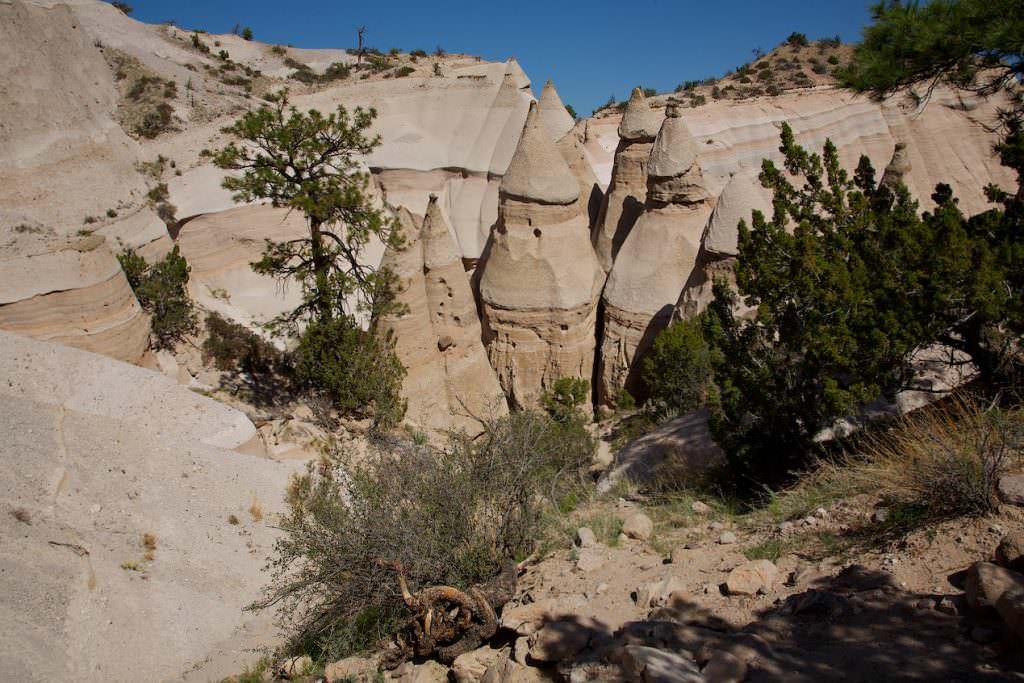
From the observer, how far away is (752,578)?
12.8 feet

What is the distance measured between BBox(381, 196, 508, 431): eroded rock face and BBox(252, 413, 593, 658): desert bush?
4298 millimetres

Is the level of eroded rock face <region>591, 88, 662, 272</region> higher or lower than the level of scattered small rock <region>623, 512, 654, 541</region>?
higher

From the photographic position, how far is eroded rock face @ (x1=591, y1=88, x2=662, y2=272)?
14383 millimetres

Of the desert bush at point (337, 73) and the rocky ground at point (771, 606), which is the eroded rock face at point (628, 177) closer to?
the rocky ground at point (771, 606)

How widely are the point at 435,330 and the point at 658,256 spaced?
14.4 feet

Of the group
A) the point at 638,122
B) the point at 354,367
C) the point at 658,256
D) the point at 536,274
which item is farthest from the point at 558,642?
the point at 638,122

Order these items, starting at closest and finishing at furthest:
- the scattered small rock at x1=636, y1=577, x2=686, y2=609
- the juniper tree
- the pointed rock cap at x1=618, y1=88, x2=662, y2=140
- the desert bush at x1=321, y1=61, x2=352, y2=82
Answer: the scattered small rock at x1=636, y1=577, x2=686, y2=609 → the juniper tree → the pointed rock cap at x1=618, y1=88, x2=662, y2=140 → the desert bush at x1=321, y1=61, x2=352, y2=82

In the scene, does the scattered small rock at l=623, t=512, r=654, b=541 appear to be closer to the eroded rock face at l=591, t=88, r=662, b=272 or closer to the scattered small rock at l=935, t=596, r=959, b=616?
the scattered small rock at l=935, t=596, r=959, b=616

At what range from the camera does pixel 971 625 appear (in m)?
2.99

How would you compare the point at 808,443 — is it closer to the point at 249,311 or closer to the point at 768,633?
the point at 768,633

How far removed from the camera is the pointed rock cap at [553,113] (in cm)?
1623

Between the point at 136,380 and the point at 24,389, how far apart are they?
1.26 meters

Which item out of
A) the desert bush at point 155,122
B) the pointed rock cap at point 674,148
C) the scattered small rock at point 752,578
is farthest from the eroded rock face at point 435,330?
the desert bush at point 155,122

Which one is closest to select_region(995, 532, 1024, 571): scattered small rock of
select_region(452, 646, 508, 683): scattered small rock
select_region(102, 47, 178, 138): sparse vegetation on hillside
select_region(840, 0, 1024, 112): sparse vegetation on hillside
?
select_region(452, 646, 508, 683): scattered small rock
